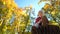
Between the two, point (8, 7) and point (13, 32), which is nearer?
point (8, 7)

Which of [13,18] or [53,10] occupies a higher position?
[53,10]

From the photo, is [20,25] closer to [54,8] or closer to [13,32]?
[13,32]

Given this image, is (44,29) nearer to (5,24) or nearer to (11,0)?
(5,24)

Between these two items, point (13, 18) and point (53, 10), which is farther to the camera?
point (13, 18)

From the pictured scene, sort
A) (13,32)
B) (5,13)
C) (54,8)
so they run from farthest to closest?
1. (13,32)
2. (5,13)
3. (54,8)

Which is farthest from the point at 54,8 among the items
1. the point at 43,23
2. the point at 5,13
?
the point at 43,23

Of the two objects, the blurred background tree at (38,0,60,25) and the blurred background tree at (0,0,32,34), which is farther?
the blurred background tree at (0,0,32,34)

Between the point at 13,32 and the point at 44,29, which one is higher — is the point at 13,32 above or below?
Answer: below

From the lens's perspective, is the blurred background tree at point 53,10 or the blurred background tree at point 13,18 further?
the blurred background tree at point 13,18

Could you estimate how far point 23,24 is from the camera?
9461 mm

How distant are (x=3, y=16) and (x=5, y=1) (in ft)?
2.36

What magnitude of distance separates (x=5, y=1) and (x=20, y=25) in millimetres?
1841

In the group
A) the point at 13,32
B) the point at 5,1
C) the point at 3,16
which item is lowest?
the point at 13,32

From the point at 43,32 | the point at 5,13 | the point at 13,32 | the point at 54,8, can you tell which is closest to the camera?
the point at 43,32
